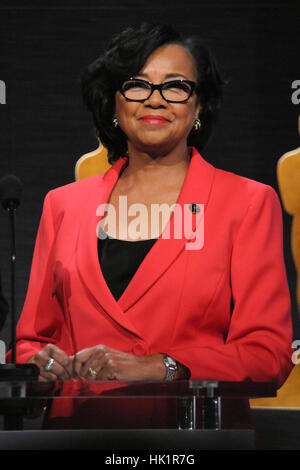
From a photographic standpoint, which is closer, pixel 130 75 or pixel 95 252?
pixel 95 252

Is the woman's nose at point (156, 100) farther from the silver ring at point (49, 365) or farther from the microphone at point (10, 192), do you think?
the silver ring at point (49, 365)

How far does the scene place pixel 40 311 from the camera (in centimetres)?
256

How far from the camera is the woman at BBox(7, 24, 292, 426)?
7.64 ft

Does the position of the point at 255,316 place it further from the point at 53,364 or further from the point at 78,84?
the point at 78,84

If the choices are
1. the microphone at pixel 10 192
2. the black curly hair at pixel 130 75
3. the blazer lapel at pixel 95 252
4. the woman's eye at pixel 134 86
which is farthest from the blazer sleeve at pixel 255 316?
the microphone at pixel 10 192

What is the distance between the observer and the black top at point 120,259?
2.46 m

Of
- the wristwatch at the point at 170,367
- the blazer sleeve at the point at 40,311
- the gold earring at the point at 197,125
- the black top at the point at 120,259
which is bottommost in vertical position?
the wristwatch at the point at 170,367

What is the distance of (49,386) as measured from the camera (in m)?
1.87

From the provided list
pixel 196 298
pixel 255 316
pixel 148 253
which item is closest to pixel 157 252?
pixel 148 253

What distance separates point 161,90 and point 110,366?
919mm

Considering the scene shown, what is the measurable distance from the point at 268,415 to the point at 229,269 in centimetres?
52

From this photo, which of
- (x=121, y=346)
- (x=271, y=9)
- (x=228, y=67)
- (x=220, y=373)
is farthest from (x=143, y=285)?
(x=271, y=9)

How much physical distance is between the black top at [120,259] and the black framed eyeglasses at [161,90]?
0.46 metres

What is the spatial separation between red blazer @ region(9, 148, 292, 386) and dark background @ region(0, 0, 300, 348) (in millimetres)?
238
